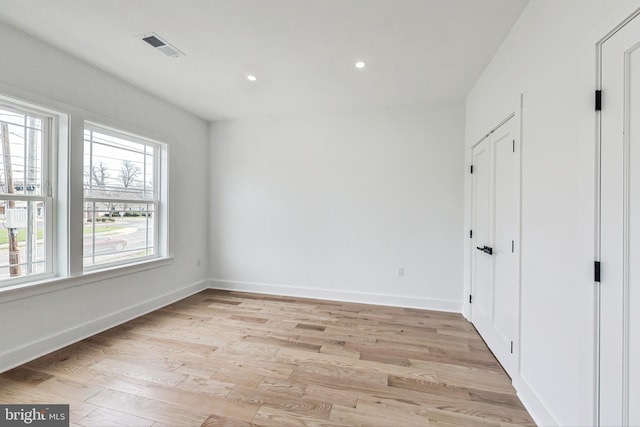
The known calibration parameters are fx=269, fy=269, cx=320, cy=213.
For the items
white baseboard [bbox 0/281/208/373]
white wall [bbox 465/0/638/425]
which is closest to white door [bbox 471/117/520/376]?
white wall [bbox 465/0/638/425]

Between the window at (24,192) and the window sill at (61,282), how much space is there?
6.0 inches

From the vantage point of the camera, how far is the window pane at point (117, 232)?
2.84 metres

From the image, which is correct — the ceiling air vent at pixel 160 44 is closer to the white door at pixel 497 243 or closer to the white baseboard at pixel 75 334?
the white baseboard at pixel 75 334

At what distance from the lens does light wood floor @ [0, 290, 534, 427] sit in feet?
5.59

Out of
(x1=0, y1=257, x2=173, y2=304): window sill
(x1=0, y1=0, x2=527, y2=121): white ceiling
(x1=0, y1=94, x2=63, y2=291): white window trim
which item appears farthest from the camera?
(x1=0, y1=94, x2=63, y2=291): white window trim

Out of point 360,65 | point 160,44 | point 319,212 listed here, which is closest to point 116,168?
point 160,44

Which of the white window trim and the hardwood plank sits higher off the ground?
the white window trim

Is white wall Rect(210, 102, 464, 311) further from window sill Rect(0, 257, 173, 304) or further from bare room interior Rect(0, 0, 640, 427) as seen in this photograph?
window sill Rect(0, 257, 173, 304)

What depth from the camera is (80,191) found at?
8.61 ft

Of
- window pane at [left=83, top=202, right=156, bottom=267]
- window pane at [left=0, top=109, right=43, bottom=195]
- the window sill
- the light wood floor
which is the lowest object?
the light wood floor

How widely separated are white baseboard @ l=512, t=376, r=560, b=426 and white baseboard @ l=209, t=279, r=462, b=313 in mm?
1563

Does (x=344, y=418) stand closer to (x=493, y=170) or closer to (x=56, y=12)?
(x=493, y=170)

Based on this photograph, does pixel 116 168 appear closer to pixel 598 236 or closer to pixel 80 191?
pixel 80 191

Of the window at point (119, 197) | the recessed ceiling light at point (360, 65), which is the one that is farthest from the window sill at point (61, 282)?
the recessed ceiling light at point (360, 65)
